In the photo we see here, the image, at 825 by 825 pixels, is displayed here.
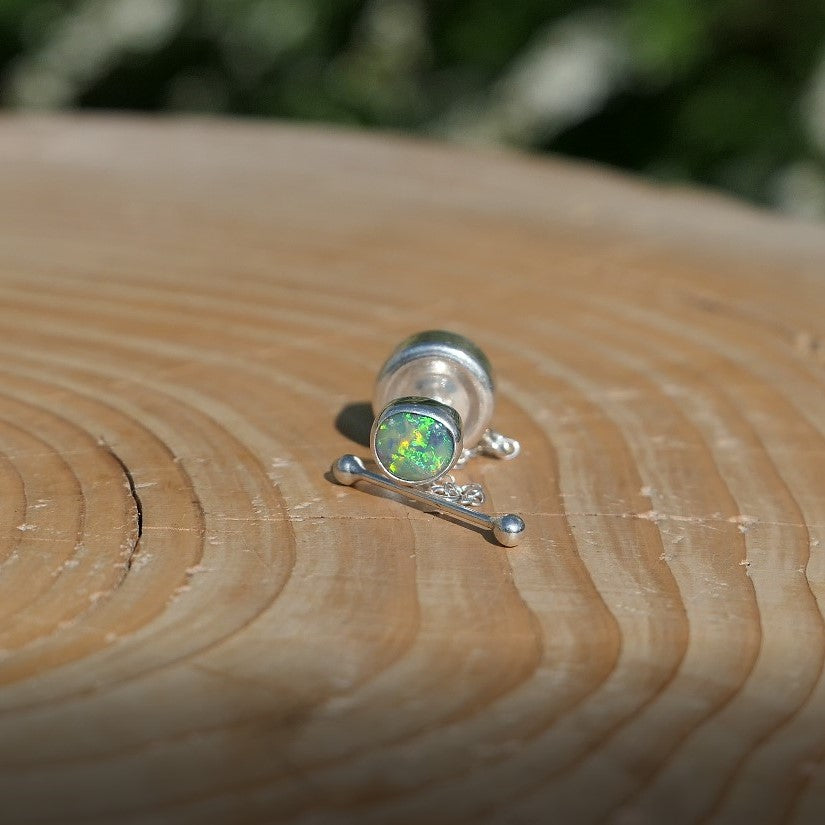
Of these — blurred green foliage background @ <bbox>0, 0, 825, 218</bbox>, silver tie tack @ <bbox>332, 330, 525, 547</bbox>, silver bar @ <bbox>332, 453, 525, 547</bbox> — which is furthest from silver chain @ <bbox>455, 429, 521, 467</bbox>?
blurred green foliage background @ <bbox>0, 0, 825, 218</bbox>

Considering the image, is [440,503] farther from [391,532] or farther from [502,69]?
[502,69]

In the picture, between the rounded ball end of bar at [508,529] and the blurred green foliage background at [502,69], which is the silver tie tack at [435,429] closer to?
the rounded ball end of bar at [508,529]

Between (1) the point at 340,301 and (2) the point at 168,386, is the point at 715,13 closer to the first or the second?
(1) the point at 340,301

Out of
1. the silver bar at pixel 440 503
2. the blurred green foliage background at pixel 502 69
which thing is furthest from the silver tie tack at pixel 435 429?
the blurred green foliage background at pixel 502 69

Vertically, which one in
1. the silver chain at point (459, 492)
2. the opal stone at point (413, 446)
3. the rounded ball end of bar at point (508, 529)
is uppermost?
the opal stone at point (413, 446)

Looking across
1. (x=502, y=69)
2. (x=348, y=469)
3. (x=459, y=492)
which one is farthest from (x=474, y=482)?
(x=502, y=69)

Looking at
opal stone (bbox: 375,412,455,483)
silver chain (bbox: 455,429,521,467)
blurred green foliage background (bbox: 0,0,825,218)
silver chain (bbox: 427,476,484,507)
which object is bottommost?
silver chain (bbox: 427,476,484,507)

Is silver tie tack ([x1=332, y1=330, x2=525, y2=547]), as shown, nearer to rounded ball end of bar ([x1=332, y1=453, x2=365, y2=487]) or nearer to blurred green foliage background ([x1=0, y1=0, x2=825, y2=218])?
rounded ball end of bar ([x1=332, y1=453, x2=365, y2=487])
